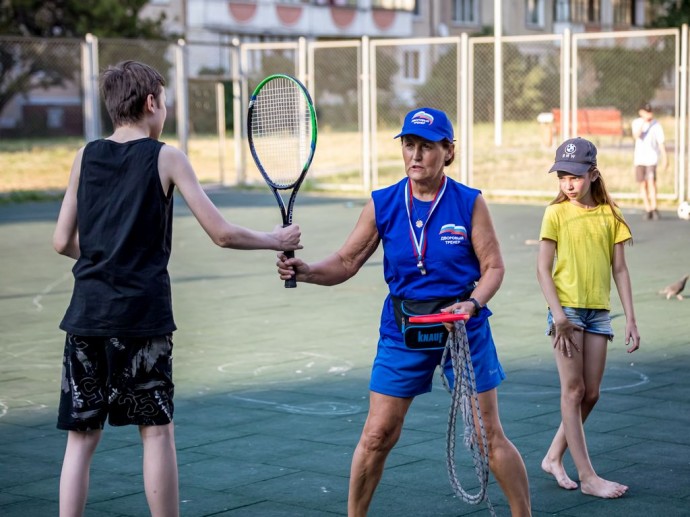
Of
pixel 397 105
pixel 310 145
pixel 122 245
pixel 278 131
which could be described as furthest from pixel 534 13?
pixel 122 245

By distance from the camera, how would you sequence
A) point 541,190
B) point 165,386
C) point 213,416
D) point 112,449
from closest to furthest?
point 165,386, point 112,449, point 213,416, point 541,190

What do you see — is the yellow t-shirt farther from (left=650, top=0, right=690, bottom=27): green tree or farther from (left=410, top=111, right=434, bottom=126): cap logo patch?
(left=650, top=0, right=690, bottom=27): green tree

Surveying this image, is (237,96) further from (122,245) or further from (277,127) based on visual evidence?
(122,245)

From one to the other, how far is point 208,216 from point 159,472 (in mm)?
982

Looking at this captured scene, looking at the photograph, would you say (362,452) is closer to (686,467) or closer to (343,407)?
(686,467)

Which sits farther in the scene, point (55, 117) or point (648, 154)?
point (55, 117)

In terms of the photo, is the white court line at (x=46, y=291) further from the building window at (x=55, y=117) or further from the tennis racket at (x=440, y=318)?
the building window at (x=55, y=117)

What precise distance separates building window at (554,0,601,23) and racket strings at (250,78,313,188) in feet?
212

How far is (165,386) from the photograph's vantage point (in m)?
4.71

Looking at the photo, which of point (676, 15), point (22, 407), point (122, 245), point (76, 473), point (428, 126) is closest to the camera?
point (122, 245)

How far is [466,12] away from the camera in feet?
217

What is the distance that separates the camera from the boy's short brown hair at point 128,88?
465cm

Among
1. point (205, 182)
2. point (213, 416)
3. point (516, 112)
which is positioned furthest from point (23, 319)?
point (516, 112)

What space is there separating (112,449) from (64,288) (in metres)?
6.45
